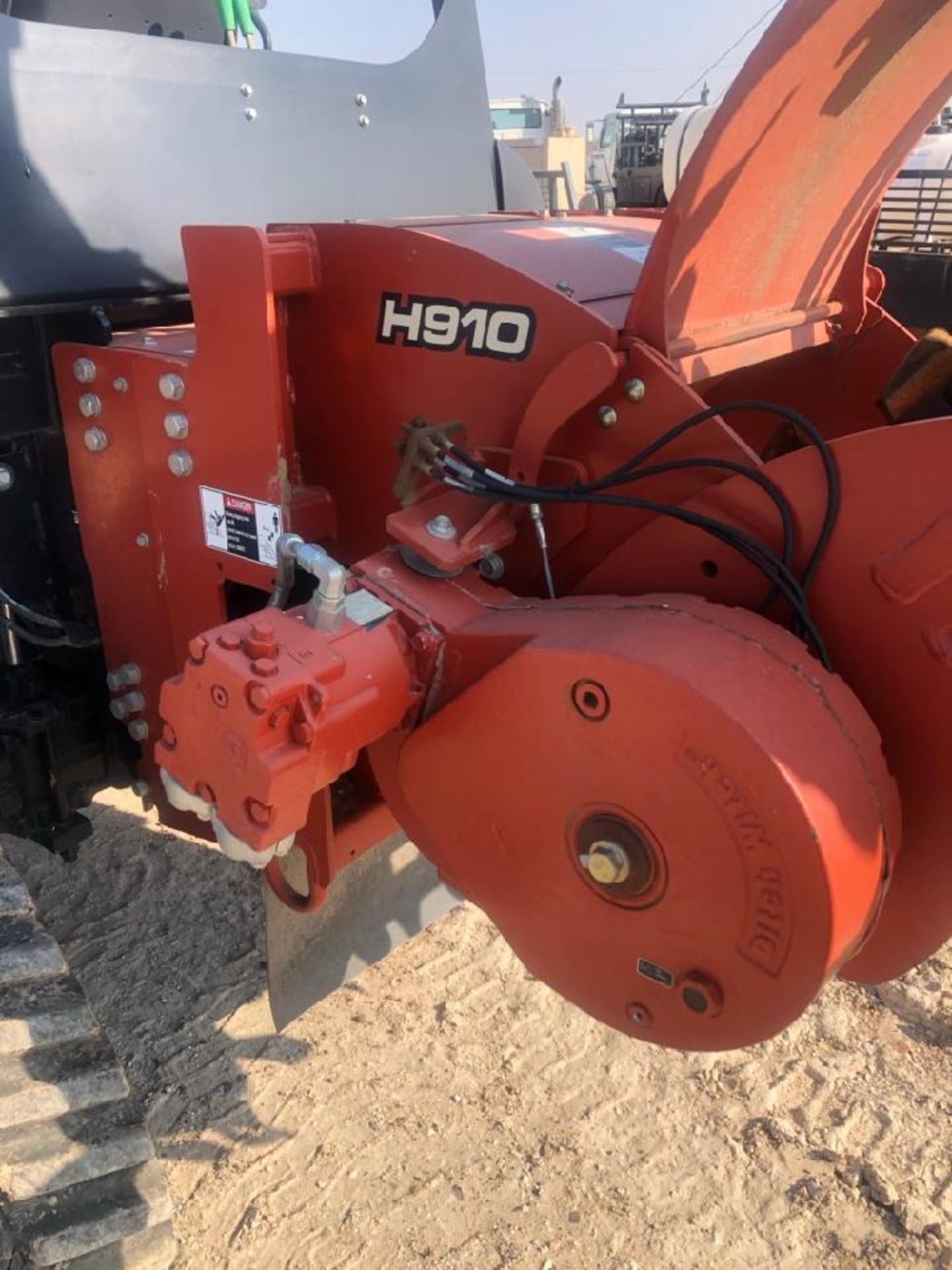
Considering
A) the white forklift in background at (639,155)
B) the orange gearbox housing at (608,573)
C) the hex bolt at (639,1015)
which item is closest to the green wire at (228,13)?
the orange gearbox housing at (608,573)

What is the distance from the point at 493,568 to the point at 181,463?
1.99 ft

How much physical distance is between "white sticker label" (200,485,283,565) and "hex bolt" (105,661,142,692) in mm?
428

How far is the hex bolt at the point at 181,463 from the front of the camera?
6.34 feet

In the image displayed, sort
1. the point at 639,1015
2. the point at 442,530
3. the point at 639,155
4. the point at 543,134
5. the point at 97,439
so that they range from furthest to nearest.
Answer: the point at 543,134
the point at 639,155
the point at 97,439
the point at 442,530
the point at 639,1015

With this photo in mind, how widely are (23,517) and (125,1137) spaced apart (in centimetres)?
122

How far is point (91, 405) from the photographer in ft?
6.80

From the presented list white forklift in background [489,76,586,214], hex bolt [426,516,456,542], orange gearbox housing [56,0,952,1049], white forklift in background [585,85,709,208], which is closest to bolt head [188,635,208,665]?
orange gearbox housing [56,0,952,1049]

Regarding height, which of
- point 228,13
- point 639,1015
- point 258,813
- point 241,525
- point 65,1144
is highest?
point 228,13

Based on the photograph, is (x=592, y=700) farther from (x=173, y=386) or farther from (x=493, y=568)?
(x=173, y=386)

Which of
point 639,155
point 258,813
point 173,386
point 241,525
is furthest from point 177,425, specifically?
point 639,155

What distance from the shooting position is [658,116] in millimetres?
11023

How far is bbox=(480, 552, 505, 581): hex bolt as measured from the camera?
69.9 inches

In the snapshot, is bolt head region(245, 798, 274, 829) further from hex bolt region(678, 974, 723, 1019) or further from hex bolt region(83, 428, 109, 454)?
hex bolt region(83, 428, 109, 454)

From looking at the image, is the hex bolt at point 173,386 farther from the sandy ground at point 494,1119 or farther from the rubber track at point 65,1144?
the sandy ground at point 494,1119
